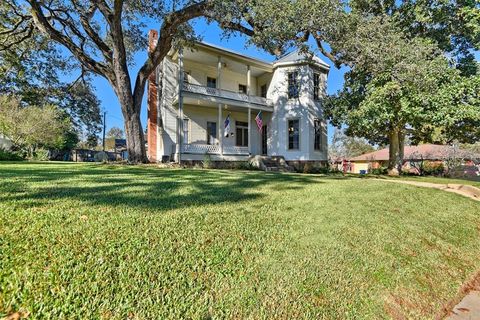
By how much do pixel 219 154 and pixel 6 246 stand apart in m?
13.7

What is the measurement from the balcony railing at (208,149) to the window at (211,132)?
1576mm

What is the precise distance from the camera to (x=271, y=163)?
653 inches

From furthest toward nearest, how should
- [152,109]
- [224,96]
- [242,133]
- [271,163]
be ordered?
[242,133]
[152,109]
[271,163]
[224,96]

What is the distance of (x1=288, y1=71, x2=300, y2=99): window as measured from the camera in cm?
1822

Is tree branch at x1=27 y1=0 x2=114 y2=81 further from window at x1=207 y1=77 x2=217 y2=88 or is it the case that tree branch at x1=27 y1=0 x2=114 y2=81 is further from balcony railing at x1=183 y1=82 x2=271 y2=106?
window at x1=207 y1=77 x2=217 y2=88

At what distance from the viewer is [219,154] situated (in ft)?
52.1

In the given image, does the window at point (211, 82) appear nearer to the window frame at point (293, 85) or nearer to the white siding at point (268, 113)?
the white siding at point (268, 113)

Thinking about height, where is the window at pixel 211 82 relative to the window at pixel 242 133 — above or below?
above

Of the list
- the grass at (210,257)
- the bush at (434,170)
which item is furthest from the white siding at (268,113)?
the grass at (210,257)

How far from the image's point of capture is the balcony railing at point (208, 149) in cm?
1508

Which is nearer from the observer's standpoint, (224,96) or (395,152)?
(224,96)

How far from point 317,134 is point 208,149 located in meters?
7.90

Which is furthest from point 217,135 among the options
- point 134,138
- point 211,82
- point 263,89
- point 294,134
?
point 134,138

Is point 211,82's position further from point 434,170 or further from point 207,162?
point 434,170
